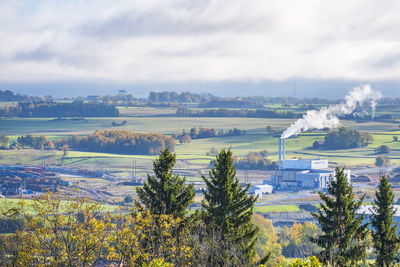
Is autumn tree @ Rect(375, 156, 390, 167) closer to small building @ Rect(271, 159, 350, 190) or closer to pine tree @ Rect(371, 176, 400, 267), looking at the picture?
small building @ Rect(271, 159, 350, 190)

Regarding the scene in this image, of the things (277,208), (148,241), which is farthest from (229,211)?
(277,208)

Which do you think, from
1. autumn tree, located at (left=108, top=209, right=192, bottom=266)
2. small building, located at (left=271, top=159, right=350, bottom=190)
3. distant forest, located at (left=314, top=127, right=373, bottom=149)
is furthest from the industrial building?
autumn tree, located at (left=108, top=209, right=192, bottom=266)

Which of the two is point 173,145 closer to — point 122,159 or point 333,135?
point 122,159

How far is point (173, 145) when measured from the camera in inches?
7736

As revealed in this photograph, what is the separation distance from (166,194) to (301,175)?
101650 mm

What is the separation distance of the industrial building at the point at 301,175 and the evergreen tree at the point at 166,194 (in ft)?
321

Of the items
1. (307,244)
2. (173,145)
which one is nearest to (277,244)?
(307,244)

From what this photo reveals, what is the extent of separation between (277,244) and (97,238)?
54.5 metres

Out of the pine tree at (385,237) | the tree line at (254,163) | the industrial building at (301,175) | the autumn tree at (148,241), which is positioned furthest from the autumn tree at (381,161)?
the autumn tree at (148,241)

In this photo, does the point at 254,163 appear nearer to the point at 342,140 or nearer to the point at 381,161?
the point at 342,140

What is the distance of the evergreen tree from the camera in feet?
115

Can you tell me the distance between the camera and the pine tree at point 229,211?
34.5 meters

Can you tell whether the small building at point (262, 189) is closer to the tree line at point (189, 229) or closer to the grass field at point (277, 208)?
the grass field at point (277, 208)

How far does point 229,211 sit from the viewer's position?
1398 inches
